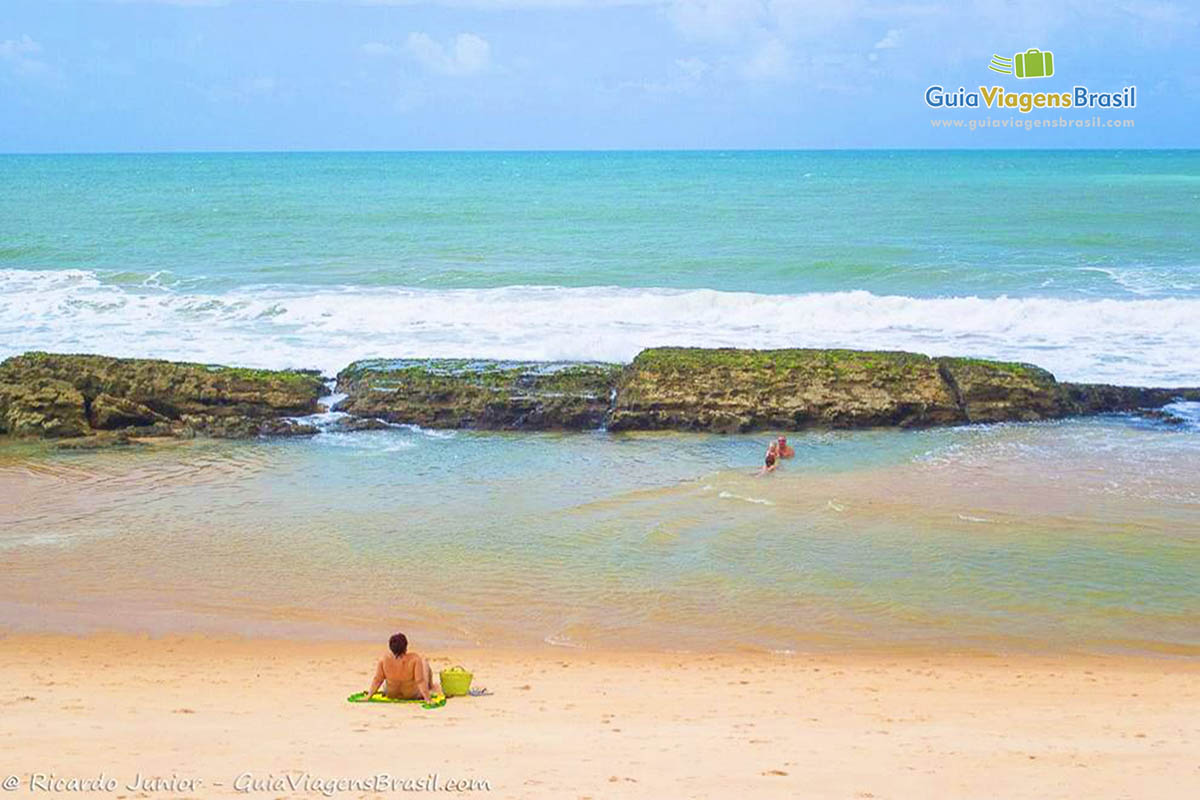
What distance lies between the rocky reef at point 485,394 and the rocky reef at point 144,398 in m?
0.94

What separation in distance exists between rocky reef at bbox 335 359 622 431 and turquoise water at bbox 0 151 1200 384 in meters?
2.83

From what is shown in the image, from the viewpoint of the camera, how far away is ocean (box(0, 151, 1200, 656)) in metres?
10.8

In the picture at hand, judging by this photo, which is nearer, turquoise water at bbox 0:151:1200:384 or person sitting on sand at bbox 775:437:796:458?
person sitting on sand at bbox 775:437:796:458

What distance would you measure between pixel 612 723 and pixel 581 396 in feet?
32.3

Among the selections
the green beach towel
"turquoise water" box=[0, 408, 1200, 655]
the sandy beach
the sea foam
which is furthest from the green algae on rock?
the green beach towel

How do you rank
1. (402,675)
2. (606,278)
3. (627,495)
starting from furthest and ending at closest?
(606,278) < (627,495) < (402,675)

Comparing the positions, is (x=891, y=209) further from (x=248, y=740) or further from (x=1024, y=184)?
(x=248, y=740)

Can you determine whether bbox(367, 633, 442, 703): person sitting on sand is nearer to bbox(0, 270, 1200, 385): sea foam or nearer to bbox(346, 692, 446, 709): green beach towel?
bbox(346, 692, 446, 709): green beach towel

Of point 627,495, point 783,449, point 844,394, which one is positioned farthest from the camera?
point 844,394

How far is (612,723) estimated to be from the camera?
26.5 feet

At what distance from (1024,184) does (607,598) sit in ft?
235

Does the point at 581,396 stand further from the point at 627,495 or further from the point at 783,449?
the point at 627,495

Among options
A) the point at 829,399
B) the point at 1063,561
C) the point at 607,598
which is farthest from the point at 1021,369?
the point at 607,598

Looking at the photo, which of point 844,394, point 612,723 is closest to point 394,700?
point 612,723
